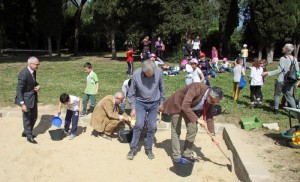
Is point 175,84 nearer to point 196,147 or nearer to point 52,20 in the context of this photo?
point 196,147

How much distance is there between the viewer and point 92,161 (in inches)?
227

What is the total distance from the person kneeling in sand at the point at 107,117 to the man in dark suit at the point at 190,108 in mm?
1492

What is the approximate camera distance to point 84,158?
5.87 meters

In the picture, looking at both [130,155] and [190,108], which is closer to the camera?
[190,108]

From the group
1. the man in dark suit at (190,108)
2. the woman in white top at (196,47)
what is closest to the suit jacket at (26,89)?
the man in dark suit at (190,108)

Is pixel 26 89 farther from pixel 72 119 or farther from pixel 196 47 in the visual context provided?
pixel 196 47

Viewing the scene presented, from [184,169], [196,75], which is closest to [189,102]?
[184,169]

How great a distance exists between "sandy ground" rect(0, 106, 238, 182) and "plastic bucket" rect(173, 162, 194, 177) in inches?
2.6

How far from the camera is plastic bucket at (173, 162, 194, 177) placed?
516cm

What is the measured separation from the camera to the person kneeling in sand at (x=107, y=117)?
6633 millimetres

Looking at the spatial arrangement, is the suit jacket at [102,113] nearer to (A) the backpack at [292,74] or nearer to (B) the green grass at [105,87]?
(B) the green grass at [105,87]

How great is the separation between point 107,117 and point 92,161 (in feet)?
4.04

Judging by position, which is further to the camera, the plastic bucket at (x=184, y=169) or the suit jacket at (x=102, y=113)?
the suit jacket at (x=102, y=113)

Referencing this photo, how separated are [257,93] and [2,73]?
10.6 meters
